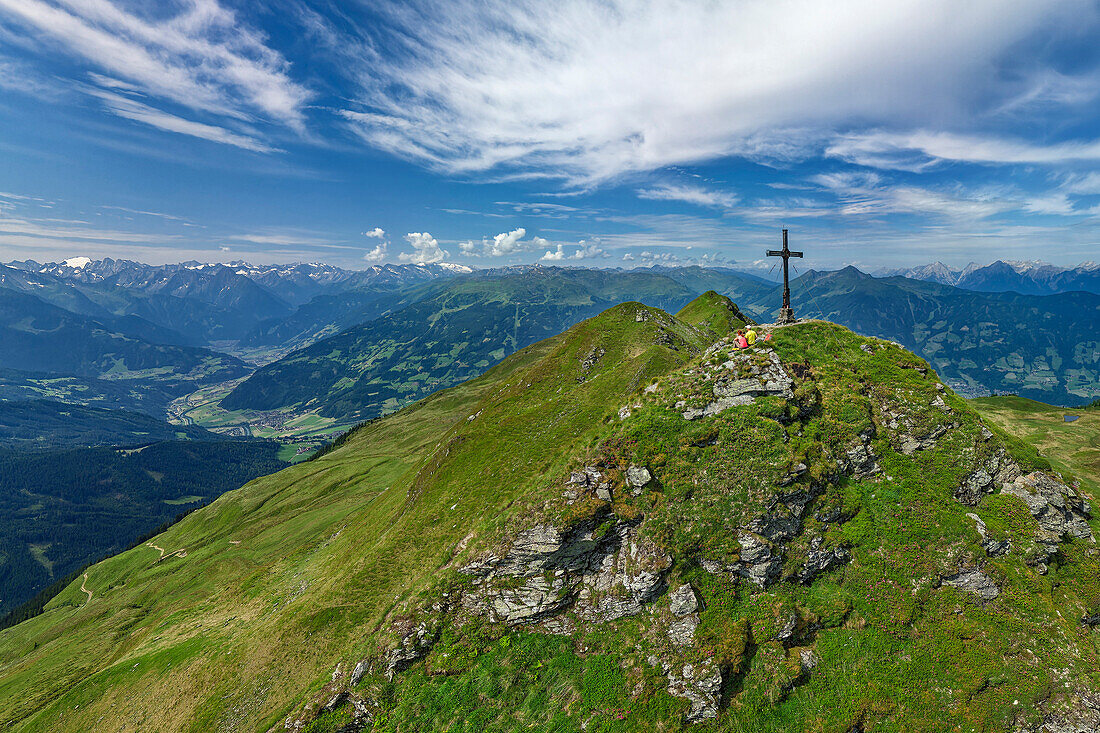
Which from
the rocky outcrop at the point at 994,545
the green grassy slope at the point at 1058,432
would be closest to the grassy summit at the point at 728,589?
the rocky outcrop at the point at 994,545

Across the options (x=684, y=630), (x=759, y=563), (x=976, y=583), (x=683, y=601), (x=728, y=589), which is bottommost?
(x=684, y=630)

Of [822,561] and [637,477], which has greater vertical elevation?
[637,477]

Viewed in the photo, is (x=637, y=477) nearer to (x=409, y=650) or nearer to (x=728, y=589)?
(x=728, y=589)

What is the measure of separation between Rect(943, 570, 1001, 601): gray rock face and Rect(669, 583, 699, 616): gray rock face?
16530 millimetres

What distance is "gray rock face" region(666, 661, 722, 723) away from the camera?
2512 cm

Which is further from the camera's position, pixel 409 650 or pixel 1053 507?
pixel 409 650

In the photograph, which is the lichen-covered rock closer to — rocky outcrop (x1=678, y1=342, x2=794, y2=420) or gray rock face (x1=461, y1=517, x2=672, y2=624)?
gray rock face (x1=461, y1=517, x2=672, y2=624)

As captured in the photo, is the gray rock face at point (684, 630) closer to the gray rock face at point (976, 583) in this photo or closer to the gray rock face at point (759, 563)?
the gray rock face at point (759, 563)

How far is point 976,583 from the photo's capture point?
2655 cm

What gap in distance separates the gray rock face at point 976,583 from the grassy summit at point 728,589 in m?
0.14

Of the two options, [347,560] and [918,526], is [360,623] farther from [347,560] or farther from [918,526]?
[918,526]

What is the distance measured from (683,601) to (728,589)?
3.34m

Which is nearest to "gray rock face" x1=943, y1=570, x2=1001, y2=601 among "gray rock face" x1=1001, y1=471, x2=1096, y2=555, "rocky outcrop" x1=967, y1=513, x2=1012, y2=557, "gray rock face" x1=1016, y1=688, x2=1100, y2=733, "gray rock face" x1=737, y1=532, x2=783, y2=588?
"rocky outcrop" x1=967, y1=513, x2=1012, y2=557

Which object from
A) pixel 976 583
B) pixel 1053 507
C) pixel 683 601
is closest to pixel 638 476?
pixel 683 601
